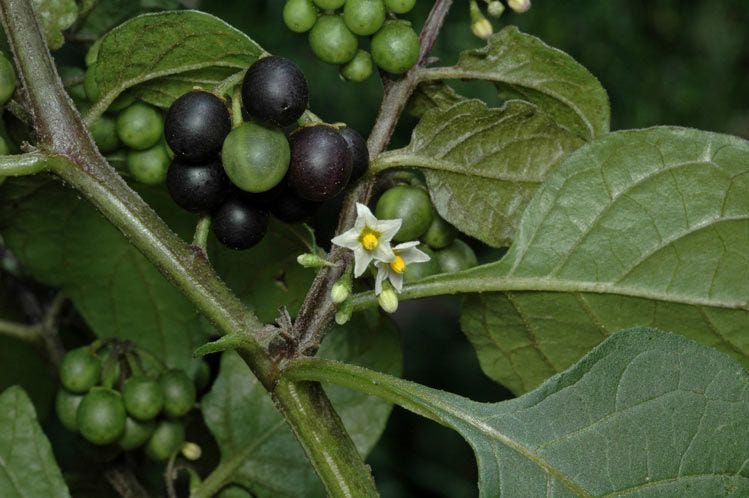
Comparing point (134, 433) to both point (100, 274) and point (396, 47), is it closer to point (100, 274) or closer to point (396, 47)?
point (100, 274)

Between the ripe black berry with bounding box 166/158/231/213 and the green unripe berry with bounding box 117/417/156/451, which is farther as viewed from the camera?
the green unripe berry with bounding box 117/417/156/451

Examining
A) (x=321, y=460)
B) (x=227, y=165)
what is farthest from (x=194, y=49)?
(x=321, y=460)

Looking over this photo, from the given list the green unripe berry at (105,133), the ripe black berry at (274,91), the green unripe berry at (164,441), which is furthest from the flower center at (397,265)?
the green unripe berry at (164,441)

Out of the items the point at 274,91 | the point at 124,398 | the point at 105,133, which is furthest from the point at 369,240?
the point at 124,398

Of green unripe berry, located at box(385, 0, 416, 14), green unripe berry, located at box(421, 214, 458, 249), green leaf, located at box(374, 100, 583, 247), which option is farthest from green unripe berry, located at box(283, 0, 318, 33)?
green unripe berry, located at box(421, 214, 458, 249)

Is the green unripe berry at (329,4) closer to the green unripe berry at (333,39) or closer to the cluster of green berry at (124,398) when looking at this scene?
the green unripe berry at (333,39)

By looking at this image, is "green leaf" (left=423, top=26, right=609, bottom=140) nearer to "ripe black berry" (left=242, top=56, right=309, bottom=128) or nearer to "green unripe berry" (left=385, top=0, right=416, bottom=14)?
"green unripe berry" (left=385, top=0, right=416, bottom=14)

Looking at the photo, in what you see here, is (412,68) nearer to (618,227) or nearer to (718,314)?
(618,227)
